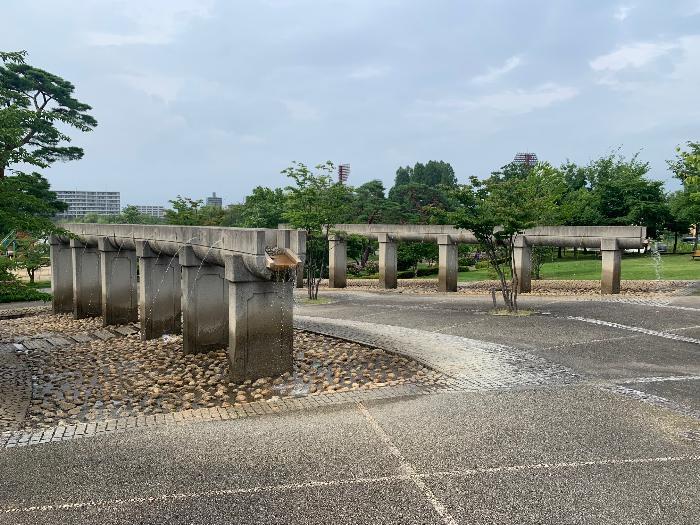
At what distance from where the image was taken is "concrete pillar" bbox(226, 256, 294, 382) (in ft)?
39.4

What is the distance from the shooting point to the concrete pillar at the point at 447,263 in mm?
29109

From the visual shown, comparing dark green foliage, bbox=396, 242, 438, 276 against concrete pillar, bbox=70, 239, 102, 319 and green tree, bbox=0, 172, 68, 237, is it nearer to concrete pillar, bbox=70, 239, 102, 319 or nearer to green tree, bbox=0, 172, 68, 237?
concrete pillar, bbox=70, 239, 102, 319

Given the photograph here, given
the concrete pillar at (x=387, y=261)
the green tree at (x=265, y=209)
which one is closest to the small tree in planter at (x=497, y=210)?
the concrete pillar at (x=387, y=261)

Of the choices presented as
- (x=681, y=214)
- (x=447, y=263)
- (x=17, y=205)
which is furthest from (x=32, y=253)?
(x=681, y=214)

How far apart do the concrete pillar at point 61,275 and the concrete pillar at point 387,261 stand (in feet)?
51.3

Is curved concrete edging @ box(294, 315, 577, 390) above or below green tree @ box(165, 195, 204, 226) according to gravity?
below

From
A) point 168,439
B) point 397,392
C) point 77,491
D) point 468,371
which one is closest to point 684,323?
point 468,371

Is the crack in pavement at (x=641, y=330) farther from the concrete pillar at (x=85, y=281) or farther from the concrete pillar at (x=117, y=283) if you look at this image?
the concrete pillar at (x=85, y=281)

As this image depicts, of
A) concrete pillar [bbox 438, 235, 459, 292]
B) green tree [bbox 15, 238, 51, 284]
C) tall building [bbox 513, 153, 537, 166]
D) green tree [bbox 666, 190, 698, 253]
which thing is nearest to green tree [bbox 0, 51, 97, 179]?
green tree [bbox 15, 238, 51, 284]

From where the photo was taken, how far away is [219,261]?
1385cm

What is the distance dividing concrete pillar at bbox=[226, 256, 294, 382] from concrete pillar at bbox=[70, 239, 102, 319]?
14135 mm

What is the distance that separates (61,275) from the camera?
25.3 m

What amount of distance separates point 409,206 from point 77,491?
53933mm

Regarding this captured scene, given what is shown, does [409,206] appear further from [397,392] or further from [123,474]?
[123,474]
